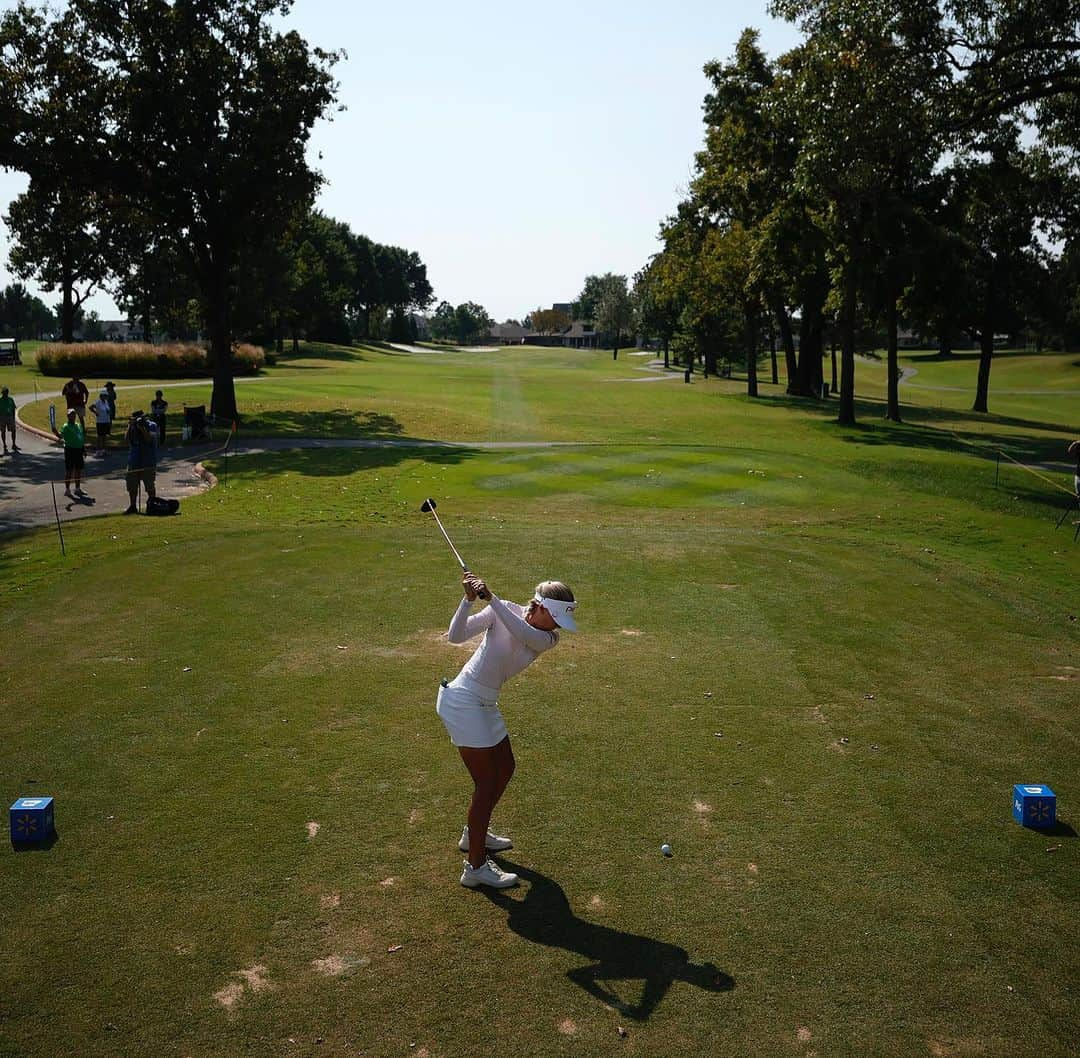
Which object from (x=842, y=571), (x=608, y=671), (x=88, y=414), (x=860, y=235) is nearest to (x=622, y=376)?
(x=860, y=235)

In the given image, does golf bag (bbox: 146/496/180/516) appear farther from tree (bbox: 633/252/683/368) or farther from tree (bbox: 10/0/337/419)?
tree (bbox: 633/252/683/368)

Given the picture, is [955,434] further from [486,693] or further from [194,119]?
[486,693]

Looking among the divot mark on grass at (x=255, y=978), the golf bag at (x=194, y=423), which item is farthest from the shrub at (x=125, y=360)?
the divot mark on grass at (x=255, y=978)

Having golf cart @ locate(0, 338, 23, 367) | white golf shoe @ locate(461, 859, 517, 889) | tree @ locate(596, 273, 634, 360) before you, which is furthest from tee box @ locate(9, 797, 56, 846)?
tree @ locate(596, 273, 634, 360)

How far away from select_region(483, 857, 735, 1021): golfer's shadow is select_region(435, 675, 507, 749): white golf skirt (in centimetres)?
121

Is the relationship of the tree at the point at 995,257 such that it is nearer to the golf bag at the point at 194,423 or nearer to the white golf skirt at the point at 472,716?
the golf bag at the point at 194,423

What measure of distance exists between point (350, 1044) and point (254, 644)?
8.40 m

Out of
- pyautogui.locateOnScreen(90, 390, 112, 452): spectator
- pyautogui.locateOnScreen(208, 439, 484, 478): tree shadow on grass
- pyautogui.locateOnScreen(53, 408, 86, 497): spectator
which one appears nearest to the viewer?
pyautogui.locateOnScreen(53, 408, 86, 497): spectator

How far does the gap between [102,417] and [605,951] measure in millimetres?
32649

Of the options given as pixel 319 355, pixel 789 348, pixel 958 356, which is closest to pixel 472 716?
pixel 789 348

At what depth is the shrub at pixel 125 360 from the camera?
6388 centimetres

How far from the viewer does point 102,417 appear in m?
35.1

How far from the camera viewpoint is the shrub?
63.9 meters

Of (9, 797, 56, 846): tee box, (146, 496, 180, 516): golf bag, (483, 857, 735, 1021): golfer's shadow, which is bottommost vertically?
(483, 857, 735, 1021): golfer's shadow
